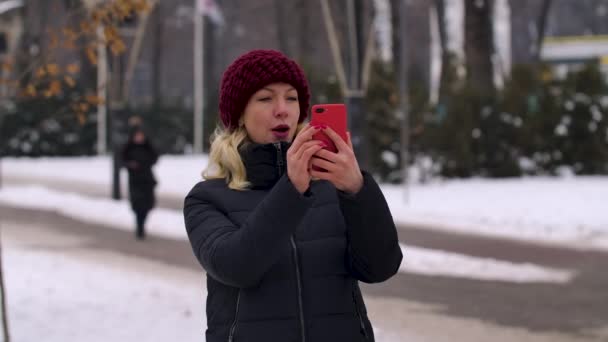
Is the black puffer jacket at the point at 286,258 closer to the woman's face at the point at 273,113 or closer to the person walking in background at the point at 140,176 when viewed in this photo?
the woman's face at the point at 273,113

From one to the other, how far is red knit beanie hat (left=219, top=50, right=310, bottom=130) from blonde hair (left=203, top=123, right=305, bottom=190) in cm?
5

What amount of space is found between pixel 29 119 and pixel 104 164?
4.89 metres

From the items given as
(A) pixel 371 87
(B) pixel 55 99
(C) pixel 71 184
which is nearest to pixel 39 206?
(C) pixel 71 184

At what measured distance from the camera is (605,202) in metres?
17.1

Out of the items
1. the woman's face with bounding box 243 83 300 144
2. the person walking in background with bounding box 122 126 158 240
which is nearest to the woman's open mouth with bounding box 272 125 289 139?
the woman's face with bounding box 243 83 300 144

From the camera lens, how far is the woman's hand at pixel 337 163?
2.48 metres

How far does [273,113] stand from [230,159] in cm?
18

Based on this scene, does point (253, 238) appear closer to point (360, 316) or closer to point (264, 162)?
point (264, 162)

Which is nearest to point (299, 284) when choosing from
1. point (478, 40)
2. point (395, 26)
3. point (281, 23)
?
point (478, 40)

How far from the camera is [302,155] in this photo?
97.5 inches

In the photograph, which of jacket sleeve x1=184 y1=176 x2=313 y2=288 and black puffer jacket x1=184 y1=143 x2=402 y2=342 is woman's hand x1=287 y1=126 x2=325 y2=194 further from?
black puffer jacket x1=184 y1=143 x2=402 y2=342

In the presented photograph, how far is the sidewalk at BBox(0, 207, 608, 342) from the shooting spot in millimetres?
7883

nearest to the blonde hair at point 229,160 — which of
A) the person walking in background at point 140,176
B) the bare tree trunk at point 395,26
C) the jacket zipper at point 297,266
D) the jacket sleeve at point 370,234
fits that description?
the jacket zipper at point 297,266

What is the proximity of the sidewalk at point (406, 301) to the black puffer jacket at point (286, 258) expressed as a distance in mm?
4691
